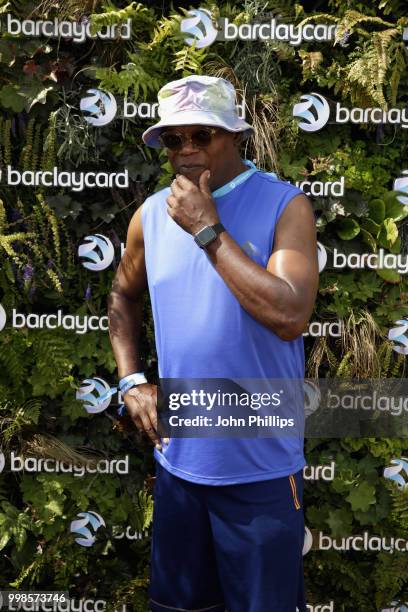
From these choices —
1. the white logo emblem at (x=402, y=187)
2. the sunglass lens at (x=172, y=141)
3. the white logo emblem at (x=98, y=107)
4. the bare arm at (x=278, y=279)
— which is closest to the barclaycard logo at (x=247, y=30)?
the white logo emblem at (x=98, y=107)

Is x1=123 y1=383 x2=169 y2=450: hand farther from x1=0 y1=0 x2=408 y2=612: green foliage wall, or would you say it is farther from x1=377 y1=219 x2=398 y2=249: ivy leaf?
x1=377 y1=219 x2=398 y2=249: ivy leaf

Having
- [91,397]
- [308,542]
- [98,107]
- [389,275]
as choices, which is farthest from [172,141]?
[308,542]

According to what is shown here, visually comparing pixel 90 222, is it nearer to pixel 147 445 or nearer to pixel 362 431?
pixel 147 445

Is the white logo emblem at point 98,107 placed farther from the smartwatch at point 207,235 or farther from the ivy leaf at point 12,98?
the smartwatch at point 207,235

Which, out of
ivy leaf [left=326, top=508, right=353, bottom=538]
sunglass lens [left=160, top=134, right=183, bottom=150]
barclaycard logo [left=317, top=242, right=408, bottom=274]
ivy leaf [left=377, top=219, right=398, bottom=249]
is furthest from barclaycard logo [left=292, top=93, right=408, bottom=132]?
ivy leaf [left=326, top=508, right=353, bottom=538]

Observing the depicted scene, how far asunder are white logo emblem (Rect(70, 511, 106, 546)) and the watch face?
2090mm

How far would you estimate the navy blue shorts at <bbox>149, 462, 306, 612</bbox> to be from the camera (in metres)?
2.71

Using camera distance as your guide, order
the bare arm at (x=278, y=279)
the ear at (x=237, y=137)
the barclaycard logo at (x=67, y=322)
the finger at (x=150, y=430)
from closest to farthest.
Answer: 1. the bare arm at (x=278, y=279)
2. the ear at (x=237, y=137)
3. the finger at (x=150, y=430)
4. the barclaycard logo at (x=67, y=322)

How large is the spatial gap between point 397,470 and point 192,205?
7.00 feet

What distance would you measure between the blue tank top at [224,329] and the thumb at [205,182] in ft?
0.42

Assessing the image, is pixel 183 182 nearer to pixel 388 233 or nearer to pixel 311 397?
pixel 388 233

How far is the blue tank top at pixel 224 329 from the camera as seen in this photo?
267 centimetres

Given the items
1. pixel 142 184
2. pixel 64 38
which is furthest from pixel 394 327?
pixel 64 38

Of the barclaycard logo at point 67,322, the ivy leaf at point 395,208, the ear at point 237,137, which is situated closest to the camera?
the ear at point 237,137
